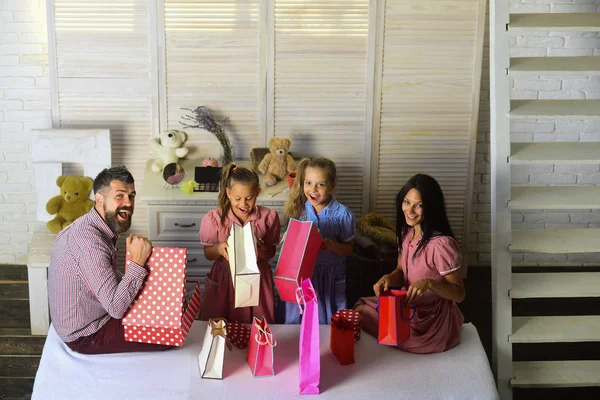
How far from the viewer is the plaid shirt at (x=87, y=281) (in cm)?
302

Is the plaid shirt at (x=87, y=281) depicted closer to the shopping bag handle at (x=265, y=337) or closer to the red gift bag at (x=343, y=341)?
the shopping bag handle at (x=265, y=337)

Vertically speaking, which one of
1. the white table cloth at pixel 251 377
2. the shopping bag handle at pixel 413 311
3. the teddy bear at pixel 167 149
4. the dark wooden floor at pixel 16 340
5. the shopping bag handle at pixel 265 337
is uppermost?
the teddy bear at pixel 167 149

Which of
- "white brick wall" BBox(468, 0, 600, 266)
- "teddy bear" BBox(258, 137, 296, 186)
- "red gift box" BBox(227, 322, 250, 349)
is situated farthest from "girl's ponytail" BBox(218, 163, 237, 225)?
"white brick wall" BBox(468, 0, 600, 266)

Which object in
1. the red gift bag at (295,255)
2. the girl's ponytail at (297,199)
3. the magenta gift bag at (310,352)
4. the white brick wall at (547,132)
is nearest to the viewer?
the magenta gift bag at (310,352)

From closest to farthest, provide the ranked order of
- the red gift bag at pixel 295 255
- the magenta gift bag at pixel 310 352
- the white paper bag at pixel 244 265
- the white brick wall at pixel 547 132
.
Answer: the magenta gift bag at pixel 310 352 < the white paper bag at pixel 244 265 < the red gift bag at pixel 295 255 < the white brick wall at pixel 547 132

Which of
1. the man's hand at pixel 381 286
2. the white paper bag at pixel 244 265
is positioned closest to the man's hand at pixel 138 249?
the white paper bag at pixel 244 265

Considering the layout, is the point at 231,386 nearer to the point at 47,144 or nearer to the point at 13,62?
the point at 47,144

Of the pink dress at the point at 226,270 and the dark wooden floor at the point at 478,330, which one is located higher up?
the pink dress at the point at 226,270

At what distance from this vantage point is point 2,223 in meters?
4.96

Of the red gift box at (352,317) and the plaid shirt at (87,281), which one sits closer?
the plaid shirt at (87,281)

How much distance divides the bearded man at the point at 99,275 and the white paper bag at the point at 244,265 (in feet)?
1.06

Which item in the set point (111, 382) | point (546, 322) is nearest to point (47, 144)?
point (111, 382)

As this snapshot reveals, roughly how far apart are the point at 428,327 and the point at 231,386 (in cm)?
86

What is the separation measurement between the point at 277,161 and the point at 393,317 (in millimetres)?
1624
